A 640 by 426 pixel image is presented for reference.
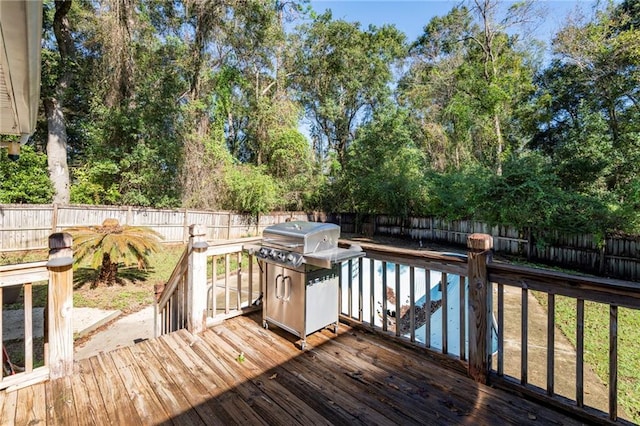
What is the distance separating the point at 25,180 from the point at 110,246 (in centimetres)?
581

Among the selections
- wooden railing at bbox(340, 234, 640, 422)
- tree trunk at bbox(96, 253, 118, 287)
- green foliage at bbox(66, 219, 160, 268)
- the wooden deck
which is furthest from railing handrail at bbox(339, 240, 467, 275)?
tree trunk at bbox(96, 253, 118, 287)

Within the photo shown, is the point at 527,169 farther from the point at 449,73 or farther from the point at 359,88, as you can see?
the point at 359,88

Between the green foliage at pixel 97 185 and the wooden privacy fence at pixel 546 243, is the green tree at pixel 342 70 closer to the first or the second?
the wooden privacy fence at pixel 546 243

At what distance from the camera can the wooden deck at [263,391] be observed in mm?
1763

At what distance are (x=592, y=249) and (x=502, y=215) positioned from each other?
2.56 meters

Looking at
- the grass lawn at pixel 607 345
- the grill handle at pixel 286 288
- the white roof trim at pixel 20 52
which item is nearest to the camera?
the white roof trim at pixel 20 52

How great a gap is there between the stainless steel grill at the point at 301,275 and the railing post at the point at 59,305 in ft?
4.64

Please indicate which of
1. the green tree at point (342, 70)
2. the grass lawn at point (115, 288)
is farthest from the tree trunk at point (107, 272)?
the green tree at point (342, 70)

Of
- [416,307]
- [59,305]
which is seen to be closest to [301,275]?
[59,305]

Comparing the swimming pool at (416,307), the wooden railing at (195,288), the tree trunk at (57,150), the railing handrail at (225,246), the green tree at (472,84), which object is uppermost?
the green tree at (472,84)

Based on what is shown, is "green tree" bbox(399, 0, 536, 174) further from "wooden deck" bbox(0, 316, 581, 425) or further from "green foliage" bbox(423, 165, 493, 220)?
"wooden deck" bbox(0, 316, 581, 425)

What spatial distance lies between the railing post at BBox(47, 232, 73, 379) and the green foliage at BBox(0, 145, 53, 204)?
9486 mm

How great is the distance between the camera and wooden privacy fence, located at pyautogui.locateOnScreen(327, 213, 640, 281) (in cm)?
834

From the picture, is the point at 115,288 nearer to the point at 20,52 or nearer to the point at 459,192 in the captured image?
the point at 20,52
